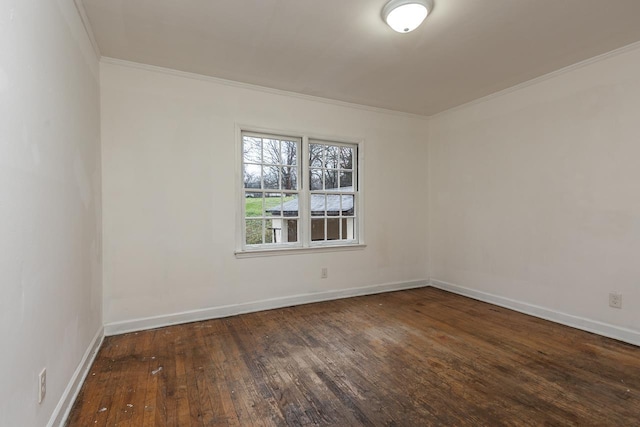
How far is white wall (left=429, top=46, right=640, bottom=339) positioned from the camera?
288 centimetres

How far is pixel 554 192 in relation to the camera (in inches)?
132

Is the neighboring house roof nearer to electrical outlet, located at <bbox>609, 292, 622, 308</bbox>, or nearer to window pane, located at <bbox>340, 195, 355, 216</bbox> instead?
window pane, located at <bbox>340, 195, 355, 216</bbox>

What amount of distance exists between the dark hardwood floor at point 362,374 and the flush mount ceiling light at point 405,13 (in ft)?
8.46

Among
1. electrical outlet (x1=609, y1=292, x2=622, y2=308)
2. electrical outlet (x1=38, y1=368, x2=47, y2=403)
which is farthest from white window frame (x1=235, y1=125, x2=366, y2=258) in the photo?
electrical outlet (x1=609, y1=292, x2=622, y2=308)

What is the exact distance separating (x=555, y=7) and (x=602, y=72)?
50.1 inches

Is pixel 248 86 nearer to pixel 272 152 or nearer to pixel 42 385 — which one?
pixel 272 152

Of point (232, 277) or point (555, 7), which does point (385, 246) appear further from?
point (555, 7)

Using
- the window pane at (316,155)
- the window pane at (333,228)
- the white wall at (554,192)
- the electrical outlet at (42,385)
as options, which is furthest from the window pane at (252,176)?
the white wall at (554,192)

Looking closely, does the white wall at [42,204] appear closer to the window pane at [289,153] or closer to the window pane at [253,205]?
the window pane at [253,205]

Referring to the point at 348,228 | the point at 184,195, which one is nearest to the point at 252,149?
the point at 184,195

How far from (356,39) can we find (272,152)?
1.69 metres

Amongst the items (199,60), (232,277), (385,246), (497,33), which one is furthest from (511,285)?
(199,60)

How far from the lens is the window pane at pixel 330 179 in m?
4.27

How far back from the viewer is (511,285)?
148 inches
